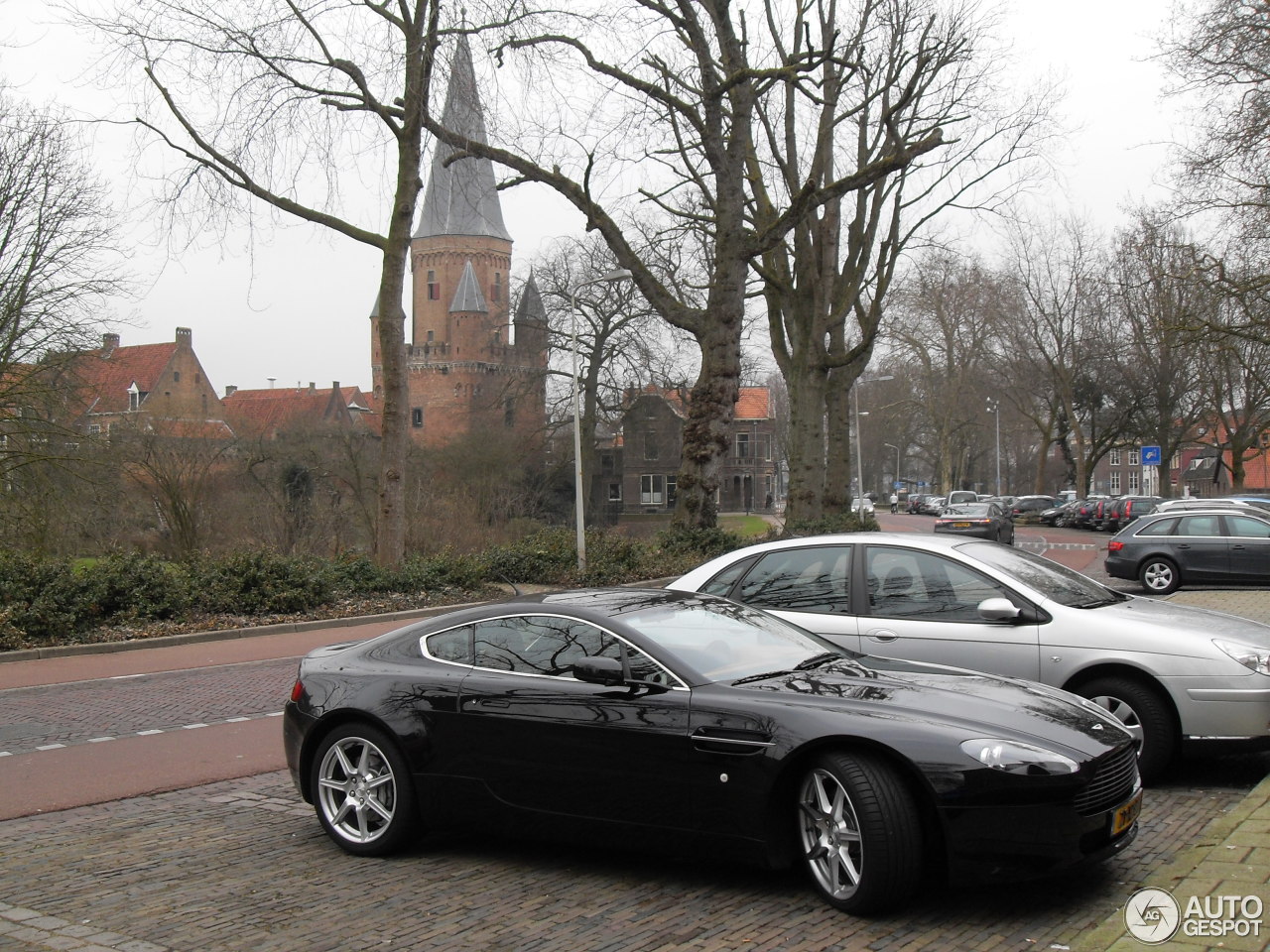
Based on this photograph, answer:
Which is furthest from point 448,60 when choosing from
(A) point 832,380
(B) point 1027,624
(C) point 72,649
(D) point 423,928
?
(A) point 832,380

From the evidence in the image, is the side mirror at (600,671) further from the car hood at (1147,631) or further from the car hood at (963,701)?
the car hood at (1147,631)

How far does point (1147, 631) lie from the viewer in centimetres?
699

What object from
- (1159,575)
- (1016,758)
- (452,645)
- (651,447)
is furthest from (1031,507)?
(1016,758)

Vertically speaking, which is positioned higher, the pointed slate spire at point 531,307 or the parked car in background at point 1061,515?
the pointed slate spire at point 531,307

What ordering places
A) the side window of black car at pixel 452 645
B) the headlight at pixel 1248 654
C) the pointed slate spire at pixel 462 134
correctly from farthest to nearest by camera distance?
the pointed slate spire at pixel 462 134
the headlight at pixel 1248 654
the side window of black car at pixel 452 645

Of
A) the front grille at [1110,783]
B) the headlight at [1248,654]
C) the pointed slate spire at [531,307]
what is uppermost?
the pointed slate spire at [531,307]

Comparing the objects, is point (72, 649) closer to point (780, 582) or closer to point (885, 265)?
point (780, 582)

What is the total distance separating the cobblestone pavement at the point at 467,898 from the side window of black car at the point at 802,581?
89.9 inches

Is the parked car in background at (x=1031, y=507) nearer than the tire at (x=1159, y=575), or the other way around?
the tire at (x=1159, y=575)

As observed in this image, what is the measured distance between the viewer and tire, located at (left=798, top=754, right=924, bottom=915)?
4699 millimetres

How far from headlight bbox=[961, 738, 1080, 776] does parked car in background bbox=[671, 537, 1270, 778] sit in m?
1.76

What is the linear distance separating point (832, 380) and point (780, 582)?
27106 millimetres

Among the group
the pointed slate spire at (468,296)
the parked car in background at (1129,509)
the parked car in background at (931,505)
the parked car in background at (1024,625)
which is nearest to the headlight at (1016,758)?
the parked car in background at (1024,625)

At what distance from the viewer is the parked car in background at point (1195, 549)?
67.7 feet
